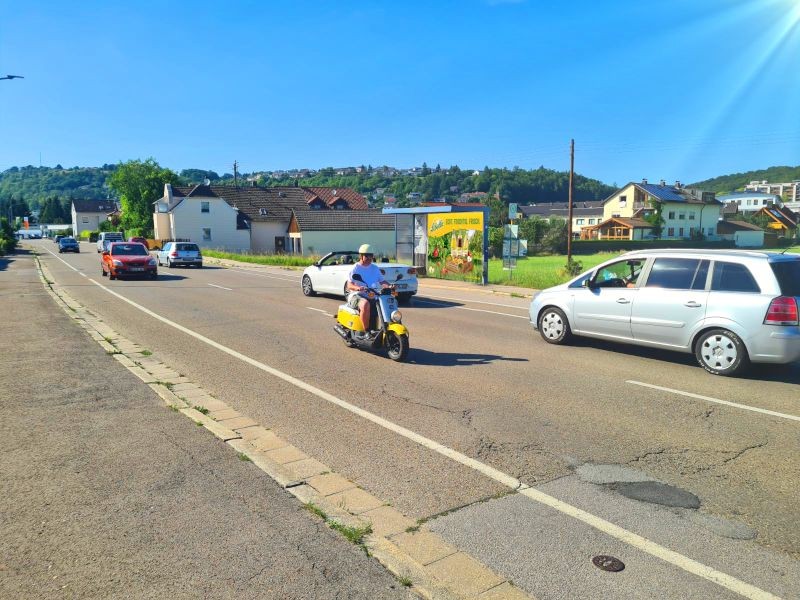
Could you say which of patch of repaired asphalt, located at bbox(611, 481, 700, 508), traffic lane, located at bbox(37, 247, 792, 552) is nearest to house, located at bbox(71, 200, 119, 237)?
traffic lane, located at bbox(37, 247, 792, 552)

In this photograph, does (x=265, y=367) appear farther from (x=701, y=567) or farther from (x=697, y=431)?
(x=701, y=567)

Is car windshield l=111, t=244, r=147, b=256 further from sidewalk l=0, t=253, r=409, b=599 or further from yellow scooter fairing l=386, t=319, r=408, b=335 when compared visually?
sidewalk l=0, t=253, r=409, b=599

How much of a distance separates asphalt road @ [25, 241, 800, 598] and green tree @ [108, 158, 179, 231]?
87893 millimetres

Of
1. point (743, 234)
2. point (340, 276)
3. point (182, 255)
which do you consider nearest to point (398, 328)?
point (340, 276)

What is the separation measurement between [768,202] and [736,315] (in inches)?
4797

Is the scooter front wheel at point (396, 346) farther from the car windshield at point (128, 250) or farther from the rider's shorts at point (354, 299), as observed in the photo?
the car windshield at point (128, 250)

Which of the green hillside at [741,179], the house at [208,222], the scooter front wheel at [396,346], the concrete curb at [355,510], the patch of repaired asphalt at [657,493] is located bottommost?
the patch of repaired asphalt at [657,493]

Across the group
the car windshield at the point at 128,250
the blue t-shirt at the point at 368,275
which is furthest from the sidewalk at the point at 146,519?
the car windshield at the point at 128,250

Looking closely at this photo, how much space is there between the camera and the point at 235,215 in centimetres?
6938

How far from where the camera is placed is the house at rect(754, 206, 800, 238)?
88.0 m

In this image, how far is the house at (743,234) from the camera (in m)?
82.9

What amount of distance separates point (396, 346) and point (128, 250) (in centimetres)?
2049

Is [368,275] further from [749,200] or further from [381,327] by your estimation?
[749,200]

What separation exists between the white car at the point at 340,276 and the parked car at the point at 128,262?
949 cm
